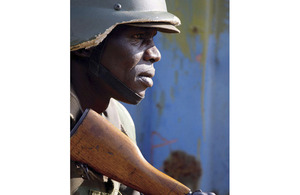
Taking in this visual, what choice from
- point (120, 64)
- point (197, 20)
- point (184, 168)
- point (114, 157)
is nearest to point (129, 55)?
point (120, 64)

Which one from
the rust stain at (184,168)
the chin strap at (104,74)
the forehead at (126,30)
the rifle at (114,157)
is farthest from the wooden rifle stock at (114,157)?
the rust stain at (184,168)

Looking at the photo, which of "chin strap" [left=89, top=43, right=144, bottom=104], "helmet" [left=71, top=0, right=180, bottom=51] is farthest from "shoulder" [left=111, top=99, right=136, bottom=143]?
"helmet" [left=71, top=0, right=180, bottom=51]

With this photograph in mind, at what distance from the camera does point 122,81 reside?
5.62 ft

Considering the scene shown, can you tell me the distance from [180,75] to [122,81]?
1.51ft

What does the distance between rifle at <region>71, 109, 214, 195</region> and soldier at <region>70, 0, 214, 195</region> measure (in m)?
0.07

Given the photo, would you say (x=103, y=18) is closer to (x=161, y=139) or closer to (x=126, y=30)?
(x=126, y=30)

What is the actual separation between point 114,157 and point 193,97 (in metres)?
0.59

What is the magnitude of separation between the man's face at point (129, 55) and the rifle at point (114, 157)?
0.59ft

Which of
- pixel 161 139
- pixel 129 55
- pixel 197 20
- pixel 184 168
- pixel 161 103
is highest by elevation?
pixel 197 20

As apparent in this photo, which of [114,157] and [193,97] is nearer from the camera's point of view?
[114,157]

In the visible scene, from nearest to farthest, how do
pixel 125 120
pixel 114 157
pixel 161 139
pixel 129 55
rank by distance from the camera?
pixel 114 157, pixel 129 55, pixel 125 120, pixel 161 139

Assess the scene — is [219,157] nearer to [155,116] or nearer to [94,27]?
[155,116]

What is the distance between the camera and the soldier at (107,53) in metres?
1.66

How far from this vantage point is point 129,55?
5.58 ft
